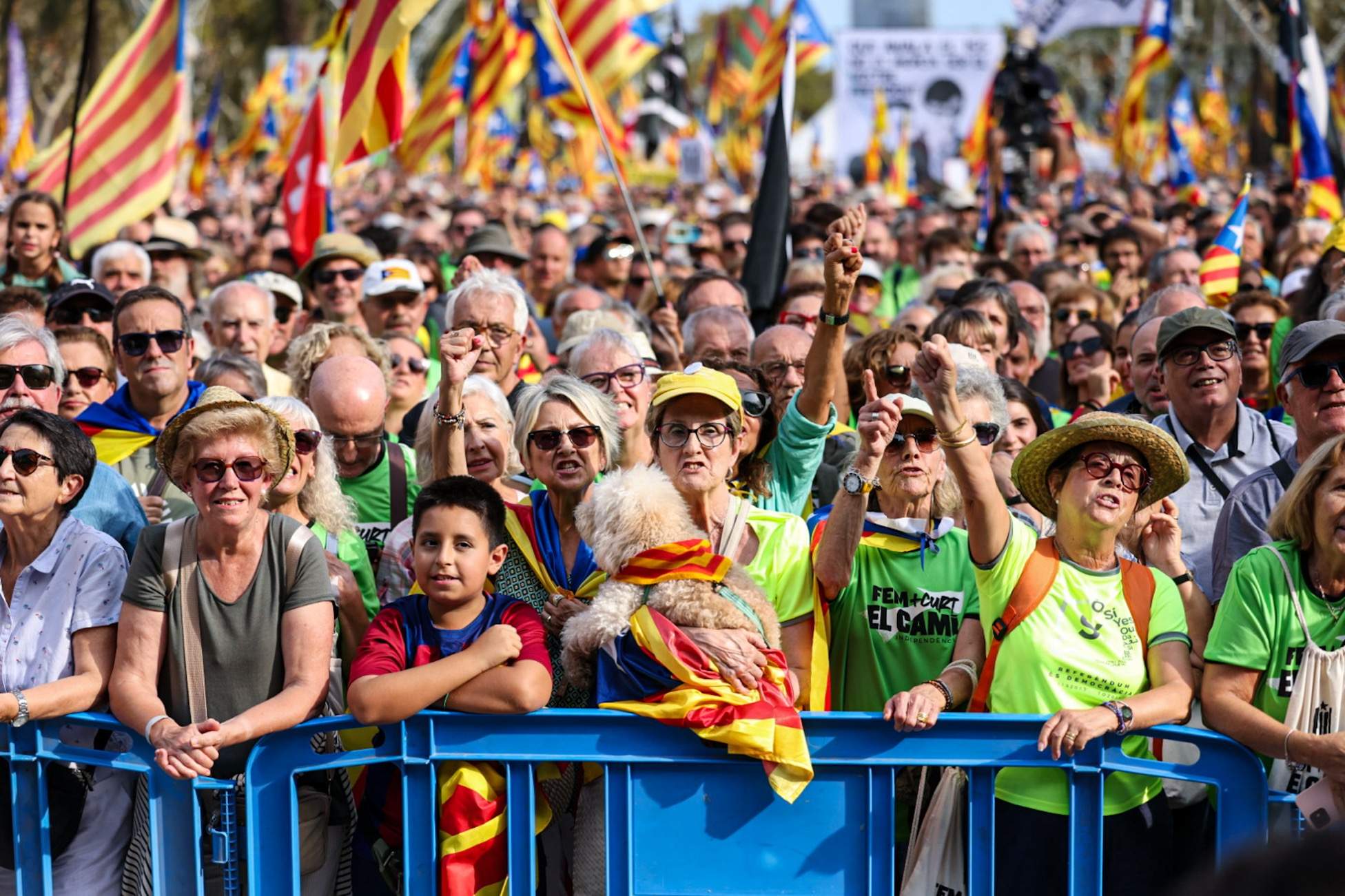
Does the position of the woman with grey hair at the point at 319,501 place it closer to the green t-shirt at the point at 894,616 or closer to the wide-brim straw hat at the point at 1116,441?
the green t-shirt at the point at 894,616

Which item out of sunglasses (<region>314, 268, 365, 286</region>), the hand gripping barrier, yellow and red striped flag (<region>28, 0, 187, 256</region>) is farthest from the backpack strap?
yellow and red striped flag (<region>28, 0, 187, 256</region>)

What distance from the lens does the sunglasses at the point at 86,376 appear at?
5.86 m

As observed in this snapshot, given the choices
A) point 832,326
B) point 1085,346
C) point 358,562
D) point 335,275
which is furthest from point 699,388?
point 335,275

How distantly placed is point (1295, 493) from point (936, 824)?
118 cm

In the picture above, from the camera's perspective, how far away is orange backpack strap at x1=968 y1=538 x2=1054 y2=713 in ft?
12.6

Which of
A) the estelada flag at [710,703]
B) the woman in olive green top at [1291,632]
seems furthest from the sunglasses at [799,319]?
the estelada flag at [710,703]

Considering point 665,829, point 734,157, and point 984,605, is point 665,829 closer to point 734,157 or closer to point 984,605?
point 984,605

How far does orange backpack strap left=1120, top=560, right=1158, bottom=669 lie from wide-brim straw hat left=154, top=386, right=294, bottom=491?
2.16 m

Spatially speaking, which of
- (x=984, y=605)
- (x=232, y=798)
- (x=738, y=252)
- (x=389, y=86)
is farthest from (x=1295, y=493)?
(x=738, y=252)

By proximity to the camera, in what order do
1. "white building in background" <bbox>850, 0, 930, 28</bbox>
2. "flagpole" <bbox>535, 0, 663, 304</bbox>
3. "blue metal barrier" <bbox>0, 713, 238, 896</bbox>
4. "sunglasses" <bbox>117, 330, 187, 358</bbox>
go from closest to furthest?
1. "blue metal barrier" <bbox>0, 713, 238, 896</bbox>
2. "sunglasses" <bbox>117, 330, 187, 358</bbox>
3. "flagpole" <bbox>535, 0, 663, 304</bbox>
4. "white building in background" <bbox>850, 0, 930, 28</bbox>

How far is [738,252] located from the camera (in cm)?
1216

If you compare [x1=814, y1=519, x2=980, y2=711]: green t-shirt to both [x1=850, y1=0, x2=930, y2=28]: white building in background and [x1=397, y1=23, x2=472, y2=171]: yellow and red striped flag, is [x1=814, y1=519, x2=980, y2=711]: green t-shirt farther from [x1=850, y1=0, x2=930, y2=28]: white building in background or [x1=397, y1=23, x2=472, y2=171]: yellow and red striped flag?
[x1=850, y1=0, x2=930, y2=28]: white building in background

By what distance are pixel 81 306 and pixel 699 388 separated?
3716 mm

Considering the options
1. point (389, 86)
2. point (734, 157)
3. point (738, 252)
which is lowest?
point (738, 252)
